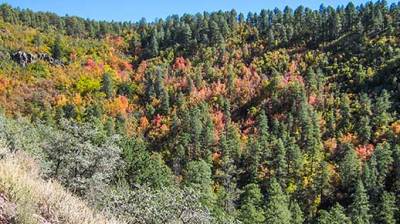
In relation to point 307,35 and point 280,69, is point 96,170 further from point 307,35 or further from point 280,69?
point 307,35

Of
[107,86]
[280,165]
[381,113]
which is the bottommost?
[280,165]

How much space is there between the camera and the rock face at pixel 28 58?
573 feet

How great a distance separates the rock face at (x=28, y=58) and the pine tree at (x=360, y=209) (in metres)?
128

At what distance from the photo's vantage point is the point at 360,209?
7625 cm

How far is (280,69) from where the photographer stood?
570 ft

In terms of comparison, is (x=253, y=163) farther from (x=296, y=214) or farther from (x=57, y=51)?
(x=57, y=51)

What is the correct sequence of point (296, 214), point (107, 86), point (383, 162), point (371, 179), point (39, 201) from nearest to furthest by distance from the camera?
1. point (39, 201)
2. point (296, 214)
3. point (371, 179)
4. point (383, 162)
5. point (107, 86)

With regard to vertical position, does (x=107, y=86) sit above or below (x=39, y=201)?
above

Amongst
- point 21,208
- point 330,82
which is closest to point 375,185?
point 330,82

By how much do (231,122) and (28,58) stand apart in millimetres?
79669

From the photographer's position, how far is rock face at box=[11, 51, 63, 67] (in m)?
175

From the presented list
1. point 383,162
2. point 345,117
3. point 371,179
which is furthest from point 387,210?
point 345,117

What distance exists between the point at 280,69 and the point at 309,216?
3707 inches

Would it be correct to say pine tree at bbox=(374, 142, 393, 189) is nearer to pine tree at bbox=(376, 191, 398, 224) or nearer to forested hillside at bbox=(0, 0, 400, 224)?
forested hillside at bbox=(0, 0, 400, 224)
